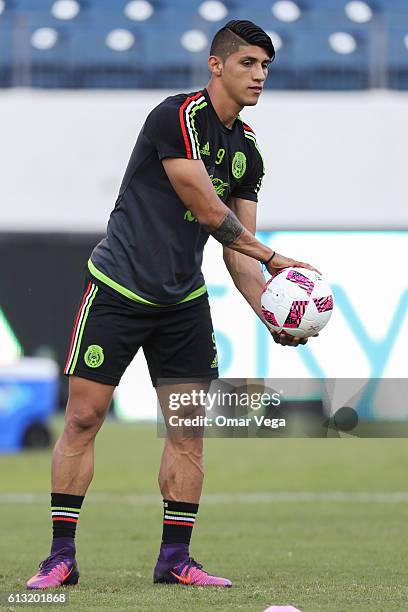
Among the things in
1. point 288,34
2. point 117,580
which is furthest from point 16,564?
point 288,34

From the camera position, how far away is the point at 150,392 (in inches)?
455

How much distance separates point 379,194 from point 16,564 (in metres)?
10.4

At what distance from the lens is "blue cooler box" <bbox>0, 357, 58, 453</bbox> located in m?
11.6

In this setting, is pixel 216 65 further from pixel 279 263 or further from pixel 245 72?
pixel 279 263

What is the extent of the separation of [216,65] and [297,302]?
0.83 m

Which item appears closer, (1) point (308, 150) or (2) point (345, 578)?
(2) point (345, 578)

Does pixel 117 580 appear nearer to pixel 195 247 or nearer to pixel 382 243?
pixel 195 247

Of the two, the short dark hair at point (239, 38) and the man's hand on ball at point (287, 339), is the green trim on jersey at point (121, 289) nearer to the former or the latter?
the man's hand on ball at point (287, 339)

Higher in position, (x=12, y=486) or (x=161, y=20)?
(x=161, y=20)

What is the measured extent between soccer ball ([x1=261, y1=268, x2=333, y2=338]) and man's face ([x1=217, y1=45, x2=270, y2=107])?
0.59 m

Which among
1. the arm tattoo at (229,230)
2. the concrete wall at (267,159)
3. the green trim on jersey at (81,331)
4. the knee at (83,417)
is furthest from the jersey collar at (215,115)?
the concrete wall at (267,159)

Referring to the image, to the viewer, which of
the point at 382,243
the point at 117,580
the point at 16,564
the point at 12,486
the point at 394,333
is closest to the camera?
the point at 117,580

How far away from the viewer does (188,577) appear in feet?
12.8

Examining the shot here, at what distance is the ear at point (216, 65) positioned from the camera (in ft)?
12.9
